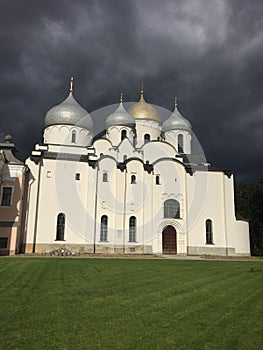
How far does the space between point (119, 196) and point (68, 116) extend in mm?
11034

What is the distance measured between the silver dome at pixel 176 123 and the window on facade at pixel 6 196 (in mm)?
21881

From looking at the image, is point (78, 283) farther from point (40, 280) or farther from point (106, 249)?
point (106, 249)

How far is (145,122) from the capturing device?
134ft

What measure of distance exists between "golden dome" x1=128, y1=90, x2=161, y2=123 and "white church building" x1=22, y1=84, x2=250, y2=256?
11.9 ft

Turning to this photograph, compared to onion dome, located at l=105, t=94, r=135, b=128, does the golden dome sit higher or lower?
higher

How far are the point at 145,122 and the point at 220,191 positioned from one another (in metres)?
13.1

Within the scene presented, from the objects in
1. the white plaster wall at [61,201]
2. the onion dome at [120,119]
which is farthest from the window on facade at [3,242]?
the onion dome at [120,119]

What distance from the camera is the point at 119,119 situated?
37.3m

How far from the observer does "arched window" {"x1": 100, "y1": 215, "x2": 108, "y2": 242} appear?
101ft

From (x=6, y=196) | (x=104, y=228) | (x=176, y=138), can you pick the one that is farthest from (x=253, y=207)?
(x=6, y=196)

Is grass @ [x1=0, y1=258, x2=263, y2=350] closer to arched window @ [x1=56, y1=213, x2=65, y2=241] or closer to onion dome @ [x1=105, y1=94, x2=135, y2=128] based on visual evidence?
arched window @ [x1=56, y1=213, x2=65, y2=241]

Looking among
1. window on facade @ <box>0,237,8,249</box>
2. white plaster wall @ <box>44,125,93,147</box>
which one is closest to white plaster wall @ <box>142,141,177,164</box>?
white plaster wall @ <box>44,125,93,147</box>

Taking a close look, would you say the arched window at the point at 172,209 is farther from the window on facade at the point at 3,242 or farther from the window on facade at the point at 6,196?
the window on facade at the point at 3,242

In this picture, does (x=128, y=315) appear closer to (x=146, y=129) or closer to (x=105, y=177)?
(x=105, y=177)
